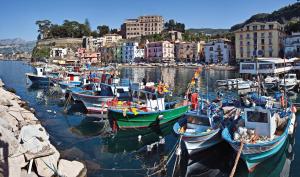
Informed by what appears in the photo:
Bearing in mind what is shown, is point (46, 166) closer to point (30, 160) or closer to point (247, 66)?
point (30, 160)

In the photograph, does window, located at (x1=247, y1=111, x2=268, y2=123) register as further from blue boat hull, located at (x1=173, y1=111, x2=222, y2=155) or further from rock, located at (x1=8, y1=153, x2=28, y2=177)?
rock, located at (x1=8, y1=153, x2=28, y2=177)

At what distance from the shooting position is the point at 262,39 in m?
85.9

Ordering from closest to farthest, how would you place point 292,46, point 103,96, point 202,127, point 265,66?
point 202,127 → point 103,96 → point 265,66 → point 292,46

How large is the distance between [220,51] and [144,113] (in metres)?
82.3

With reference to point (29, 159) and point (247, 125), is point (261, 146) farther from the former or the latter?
point (29, 159)

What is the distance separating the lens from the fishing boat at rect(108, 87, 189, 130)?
2459 centimetres

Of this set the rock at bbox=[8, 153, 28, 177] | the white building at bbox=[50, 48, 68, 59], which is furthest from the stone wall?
the rock at bbox=[8, 153, 28, 177]

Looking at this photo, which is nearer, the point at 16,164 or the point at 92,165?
the point at 16,164

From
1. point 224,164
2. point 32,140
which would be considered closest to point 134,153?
point 224,164

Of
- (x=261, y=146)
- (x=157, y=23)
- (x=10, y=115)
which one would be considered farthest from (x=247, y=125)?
(x=157, y=23)

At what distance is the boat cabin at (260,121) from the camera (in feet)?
58.1

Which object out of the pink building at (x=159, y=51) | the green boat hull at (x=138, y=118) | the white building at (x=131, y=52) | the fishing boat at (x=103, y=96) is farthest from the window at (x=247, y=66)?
the white building at (x=131, y=52)

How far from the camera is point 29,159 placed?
1432 cm

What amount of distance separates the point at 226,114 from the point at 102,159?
853 cm
